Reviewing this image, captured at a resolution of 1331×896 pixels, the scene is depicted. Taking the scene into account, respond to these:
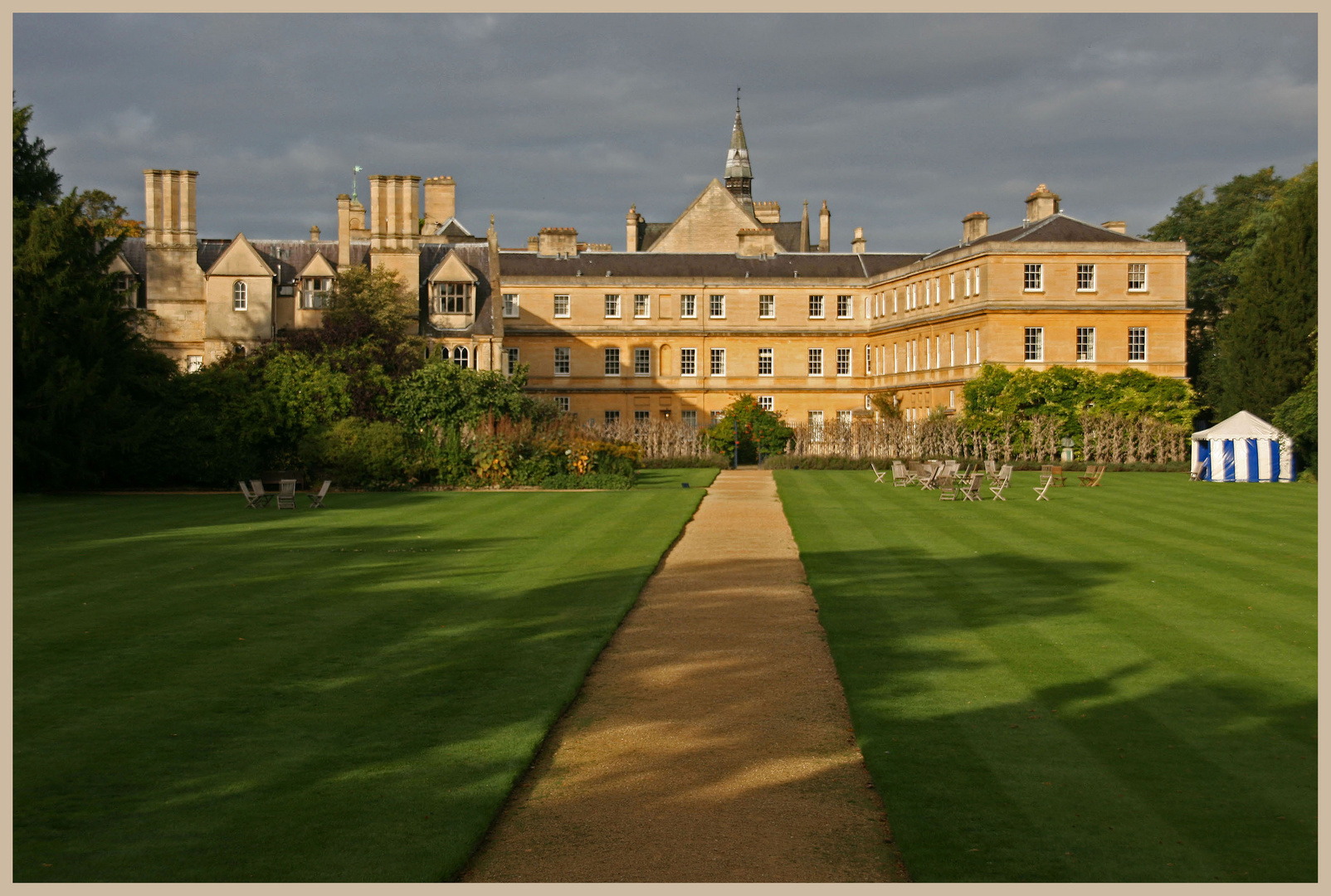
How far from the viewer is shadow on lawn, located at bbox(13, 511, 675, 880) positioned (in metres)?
6.08

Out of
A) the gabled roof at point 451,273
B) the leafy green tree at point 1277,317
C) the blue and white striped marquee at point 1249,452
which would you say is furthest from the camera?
the gabled roof at point 451,273

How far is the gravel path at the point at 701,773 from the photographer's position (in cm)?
596

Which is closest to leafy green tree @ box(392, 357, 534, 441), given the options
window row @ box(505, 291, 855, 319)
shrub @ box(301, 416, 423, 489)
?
shrub @ box(301, 416, 423, 489)

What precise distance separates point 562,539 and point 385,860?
13.8m

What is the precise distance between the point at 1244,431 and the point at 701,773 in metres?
36.7

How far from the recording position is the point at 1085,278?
5741 cm

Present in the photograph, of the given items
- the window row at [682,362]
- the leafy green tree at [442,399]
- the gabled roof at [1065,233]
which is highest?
the gabled roof at [1065,233]

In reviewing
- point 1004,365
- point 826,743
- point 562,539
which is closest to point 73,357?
point 562,539

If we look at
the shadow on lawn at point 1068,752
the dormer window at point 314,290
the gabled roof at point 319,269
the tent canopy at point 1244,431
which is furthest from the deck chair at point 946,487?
the dormer window at point 314,290

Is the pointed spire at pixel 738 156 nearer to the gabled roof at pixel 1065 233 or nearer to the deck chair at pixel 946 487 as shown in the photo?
the gabled roof at pixel 1065 233

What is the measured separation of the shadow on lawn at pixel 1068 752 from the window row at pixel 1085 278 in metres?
47.3

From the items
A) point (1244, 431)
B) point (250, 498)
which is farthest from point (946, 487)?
point (250, 498)

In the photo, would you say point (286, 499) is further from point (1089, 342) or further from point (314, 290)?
point (1089, 342)

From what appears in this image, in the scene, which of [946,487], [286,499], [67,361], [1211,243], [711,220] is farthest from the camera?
[711,220]
